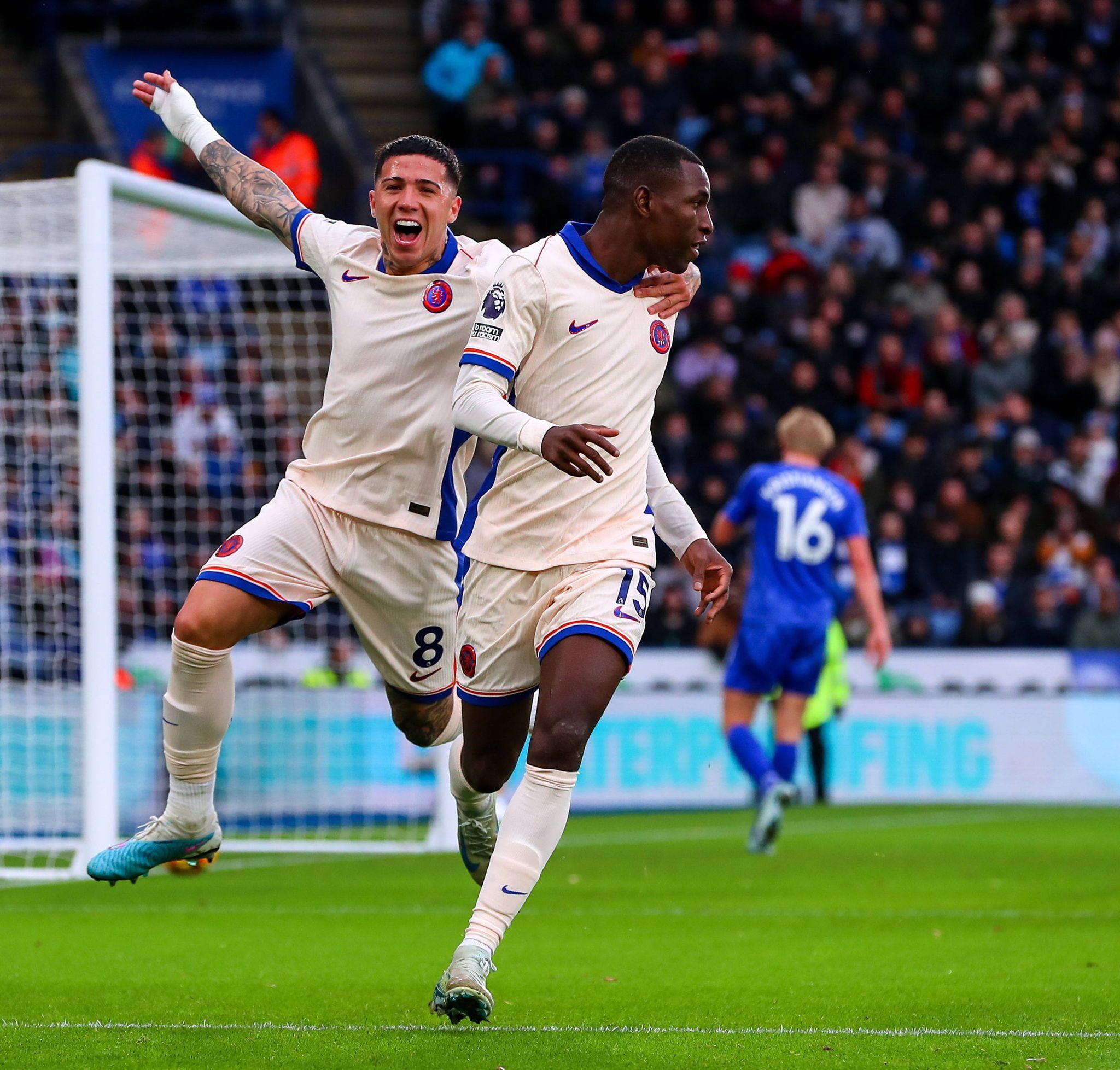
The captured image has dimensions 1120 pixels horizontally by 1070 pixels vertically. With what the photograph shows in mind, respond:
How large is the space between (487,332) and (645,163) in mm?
680

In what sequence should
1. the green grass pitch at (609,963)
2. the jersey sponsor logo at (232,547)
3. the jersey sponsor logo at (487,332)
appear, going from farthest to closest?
the jersey sponsor logo at (232,547), the jersey sponsor logo at (487,332), the green grass pitch at (609,963)

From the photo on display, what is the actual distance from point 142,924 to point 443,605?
2.55 m

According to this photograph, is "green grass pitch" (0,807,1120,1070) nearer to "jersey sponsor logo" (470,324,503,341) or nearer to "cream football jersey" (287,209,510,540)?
"cream football jersey" (287,209,510,540)

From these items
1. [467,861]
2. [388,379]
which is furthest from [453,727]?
[388,379]

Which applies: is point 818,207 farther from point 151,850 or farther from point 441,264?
point 151,850

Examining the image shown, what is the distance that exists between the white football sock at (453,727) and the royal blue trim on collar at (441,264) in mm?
1478

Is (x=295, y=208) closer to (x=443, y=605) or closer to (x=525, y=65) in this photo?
(x=443, y=605)

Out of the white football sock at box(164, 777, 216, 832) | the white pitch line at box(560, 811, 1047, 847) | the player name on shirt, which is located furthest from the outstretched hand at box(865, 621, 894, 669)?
the white football sock at box(164, 777, 216, 832)

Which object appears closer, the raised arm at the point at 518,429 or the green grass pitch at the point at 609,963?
the raised arm at the point at 518,429

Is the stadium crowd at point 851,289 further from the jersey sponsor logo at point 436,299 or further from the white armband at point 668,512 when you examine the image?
the white armband at point 668,512

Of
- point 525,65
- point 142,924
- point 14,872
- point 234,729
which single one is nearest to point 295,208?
point 142,924

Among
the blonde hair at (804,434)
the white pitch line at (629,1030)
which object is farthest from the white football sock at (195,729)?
the blonde hair at (804,434)

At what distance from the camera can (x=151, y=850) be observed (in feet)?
18.8

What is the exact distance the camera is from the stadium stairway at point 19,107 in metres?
20.9
